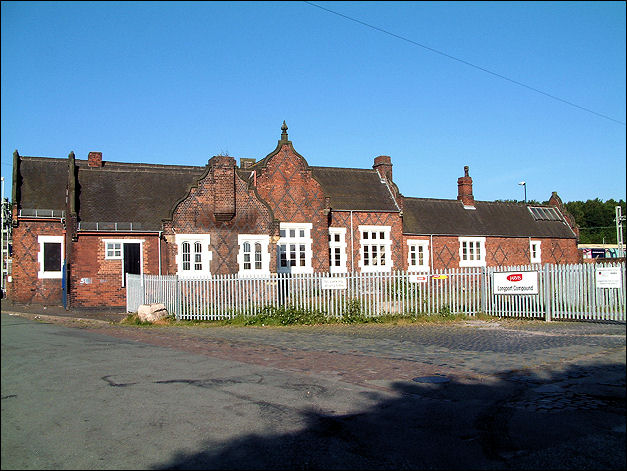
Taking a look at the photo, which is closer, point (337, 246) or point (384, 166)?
point (337, 246)

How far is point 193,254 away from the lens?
83.1 feet

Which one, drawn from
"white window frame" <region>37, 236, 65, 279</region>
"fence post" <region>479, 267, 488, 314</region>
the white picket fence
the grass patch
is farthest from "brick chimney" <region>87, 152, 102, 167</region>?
"fence post" <region>479, 267, 488, 314</region>

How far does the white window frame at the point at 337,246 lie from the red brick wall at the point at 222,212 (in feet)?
27.0

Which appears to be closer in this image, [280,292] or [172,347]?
[172,347]

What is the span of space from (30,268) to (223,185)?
11.1 meters

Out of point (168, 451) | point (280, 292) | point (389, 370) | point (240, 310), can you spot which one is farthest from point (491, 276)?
point (168, 451)

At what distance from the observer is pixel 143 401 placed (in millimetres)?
8156

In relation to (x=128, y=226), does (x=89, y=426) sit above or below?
below

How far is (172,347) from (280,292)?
6.93m

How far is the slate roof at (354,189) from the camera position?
3453 centimetres

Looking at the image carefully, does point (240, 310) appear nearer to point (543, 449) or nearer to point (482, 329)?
point (482, 329)

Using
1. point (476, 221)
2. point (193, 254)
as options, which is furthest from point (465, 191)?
point (193, 254)

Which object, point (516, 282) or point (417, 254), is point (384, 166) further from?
point (516, 282)

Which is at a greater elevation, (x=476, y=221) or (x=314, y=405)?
(x=476, y=221)
